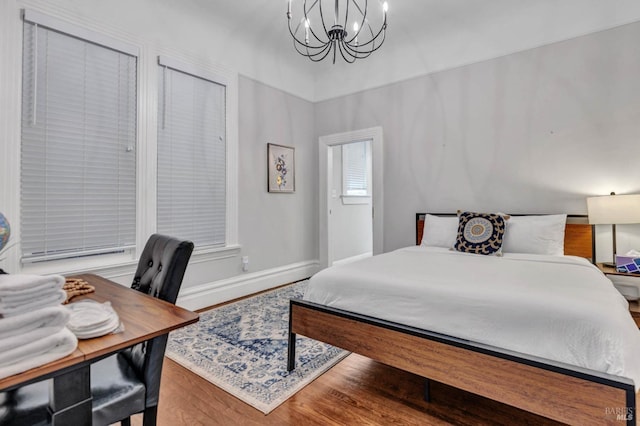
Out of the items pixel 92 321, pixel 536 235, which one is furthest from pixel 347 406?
pixel 536 235

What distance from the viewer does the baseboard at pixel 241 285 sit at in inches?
125

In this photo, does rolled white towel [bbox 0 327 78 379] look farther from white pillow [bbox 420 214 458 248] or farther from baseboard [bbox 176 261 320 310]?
white pillow [bbox 420 214 458 248]

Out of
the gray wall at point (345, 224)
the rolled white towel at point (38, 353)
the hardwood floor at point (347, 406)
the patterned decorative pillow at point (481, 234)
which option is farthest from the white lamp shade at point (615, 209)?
the rolled white towel at point (38, 353)

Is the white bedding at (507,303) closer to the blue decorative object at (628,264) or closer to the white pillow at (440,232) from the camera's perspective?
the blue decorative object at (628,264)

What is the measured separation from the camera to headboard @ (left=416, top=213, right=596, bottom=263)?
109 inches

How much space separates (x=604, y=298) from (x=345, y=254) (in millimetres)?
3942

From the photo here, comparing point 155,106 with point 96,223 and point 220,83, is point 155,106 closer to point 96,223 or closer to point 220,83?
point 220,83

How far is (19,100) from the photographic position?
86.4 inches

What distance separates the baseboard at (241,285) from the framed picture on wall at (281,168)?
1061mm

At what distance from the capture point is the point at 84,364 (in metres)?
0.74

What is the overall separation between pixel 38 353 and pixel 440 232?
3.05 m

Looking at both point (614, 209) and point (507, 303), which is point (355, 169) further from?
point (507, 303)

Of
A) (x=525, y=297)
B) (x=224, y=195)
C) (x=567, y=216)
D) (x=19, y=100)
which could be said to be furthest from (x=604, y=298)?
(x=19, y=100)

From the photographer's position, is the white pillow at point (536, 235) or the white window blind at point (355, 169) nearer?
the white pillow at point (536, 235)
